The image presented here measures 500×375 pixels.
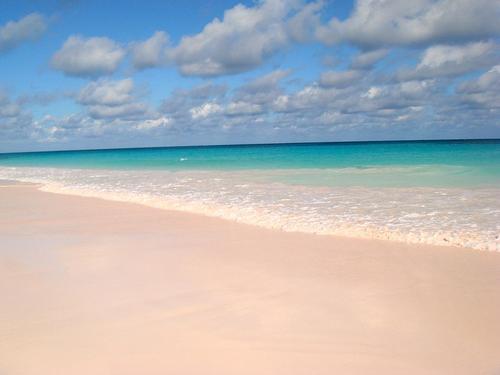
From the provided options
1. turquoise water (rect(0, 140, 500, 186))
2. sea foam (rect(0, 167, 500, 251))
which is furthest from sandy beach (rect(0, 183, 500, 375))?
turquoise water (rect(0, 140, 500, 186))

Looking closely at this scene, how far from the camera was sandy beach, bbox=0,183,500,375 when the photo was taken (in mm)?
3488

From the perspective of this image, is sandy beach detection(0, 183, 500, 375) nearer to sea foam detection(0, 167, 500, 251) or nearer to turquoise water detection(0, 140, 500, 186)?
sea foam detection(0, 167, 500, 251)

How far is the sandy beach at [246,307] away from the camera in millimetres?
3488

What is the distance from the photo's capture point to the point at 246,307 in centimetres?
463

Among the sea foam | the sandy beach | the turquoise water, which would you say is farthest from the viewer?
the turquoise water

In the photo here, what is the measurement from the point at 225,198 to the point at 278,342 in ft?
32.3

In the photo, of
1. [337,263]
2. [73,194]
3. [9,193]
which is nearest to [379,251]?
[337,263]

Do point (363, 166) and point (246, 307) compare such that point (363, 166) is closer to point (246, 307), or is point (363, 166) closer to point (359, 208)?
point (359, 208)

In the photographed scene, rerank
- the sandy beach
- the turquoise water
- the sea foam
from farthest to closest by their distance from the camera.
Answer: the turquoise water
the sea foam
the sandy beach

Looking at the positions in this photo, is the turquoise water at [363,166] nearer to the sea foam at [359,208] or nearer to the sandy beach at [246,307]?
the sea foam at [359,208]

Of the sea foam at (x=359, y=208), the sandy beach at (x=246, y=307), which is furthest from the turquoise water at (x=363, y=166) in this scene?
the sandy beach at (x=246, y=307)

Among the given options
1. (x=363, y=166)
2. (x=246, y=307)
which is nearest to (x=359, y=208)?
(x=246, y=307)

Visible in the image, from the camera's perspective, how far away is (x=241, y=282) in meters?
5.48

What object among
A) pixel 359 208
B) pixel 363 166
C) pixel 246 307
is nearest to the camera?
pixel 246 307
